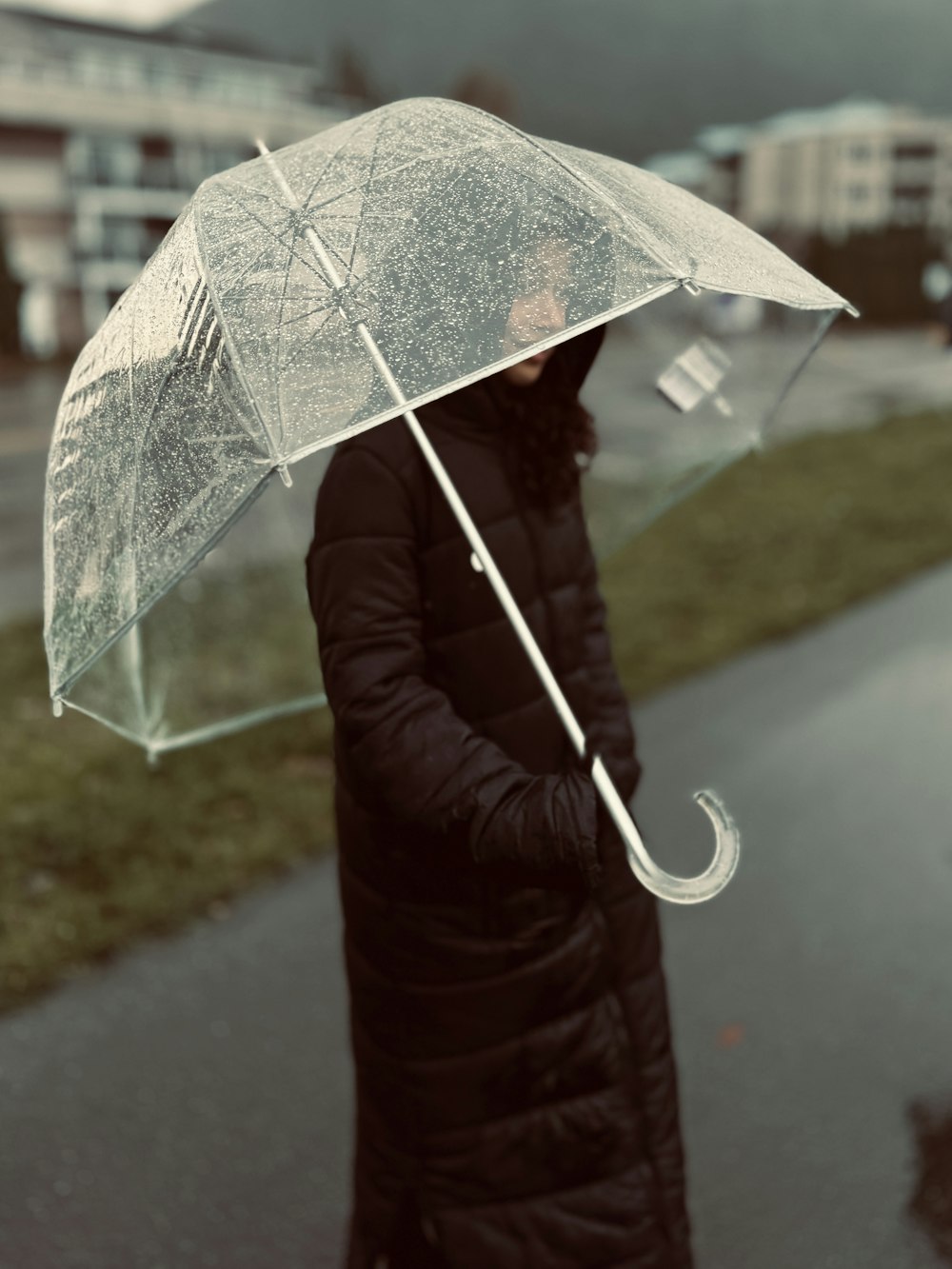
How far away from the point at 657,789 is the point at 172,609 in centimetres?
246

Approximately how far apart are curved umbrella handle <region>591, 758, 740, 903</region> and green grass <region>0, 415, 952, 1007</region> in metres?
2.49

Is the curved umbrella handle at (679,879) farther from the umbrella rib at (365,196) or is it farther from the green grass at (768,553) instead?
the green grass at (768,553)

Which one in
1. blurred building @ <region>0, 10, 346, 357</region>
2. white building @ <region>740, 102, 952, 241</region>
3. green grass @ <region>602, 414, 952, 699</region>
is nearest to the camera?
green grass @ <region>602, 414, 952, 699</region>

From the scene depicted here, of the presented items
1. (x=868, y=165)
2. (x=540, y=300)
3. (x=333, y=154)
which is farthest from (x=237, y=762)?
(x=868, y=165)

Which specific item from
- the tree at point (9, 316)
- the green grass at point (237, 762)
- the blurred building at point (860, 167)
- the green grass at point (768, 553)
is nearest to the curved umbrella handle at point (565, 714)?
the green grass at point (237, 762)

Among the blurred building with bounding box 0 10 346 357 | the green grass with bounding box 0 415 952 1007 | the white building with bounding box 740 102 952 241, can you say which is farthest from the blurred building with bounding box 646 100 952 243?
the green grass with bounding box 0 415 952 1007

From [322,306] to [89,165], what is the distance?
48882 millimetres

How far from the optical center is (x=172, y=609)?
2572mm

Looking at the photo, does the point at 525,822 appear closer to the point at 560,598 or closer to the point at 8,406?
the point at 560,598

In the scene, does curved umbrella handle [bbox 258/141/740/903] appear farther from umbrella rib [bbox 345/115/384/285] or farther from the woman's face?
the woman's face

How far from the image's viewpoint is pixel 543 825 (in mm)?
1525

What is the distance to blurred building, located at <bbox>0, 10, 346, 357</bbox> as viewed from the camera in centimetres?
4269

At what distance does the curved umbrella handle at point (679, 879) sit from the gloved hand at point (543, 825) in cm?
5

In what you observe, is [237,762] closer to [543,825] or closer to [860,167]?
[543,825]
